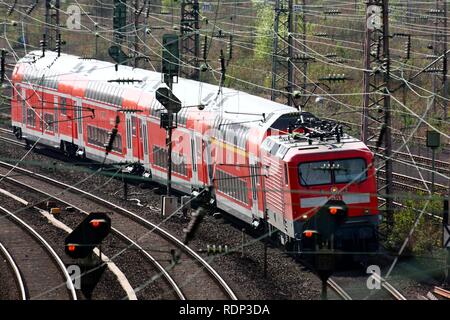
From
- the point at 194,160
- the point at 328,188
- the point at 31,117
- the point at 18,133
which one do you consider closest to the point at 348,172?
the point at 328,188

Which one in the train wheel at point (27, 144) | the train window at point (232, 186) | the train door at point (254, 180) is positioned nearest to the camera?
the train door at point (254, 180)

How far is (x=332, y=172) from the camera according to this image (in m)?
24.9

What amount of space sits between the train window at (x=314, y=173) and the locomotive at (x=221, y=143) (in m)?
0.02

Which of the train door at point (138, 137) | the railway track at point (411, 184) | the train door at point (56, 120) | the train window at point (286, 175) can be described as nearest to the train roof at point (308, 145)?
the train window at point (286, 175)

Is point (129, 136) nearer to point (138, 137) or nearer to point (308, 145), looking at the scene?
point (138, 137)

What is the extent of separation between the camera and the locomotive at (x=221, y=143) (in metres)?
24.8

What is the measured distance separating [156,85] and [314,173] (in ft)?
43.0

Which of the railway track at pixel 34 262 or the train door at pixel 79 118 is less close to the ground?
the train door at pixel 79 118

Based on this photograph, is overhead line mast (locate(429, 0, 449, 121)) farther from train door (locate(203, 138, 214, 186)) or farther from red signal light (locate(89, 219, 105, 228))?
red signal light (locate(89, 219, 105, 228))

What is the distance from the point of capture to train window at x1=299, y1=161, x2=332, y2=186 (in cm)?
2480

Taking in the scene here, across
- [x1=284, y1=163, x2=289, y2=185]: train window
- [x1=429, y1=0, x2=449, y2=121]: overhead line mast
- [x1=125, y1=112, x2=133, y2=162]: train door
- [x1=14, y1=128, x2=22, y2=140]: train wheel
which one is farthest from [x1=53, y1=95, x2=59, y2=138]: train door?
[x1=284, y1=163, x2=289, y2=185]: train window

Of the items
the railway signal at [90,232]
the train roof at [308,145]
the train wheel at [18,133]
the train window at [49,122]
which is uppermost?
the railway signal at [90,232]

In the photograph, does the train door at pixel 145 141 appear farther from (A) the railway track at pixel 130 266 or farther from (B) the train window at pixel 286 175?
(B) the train window at pixel 286 175
